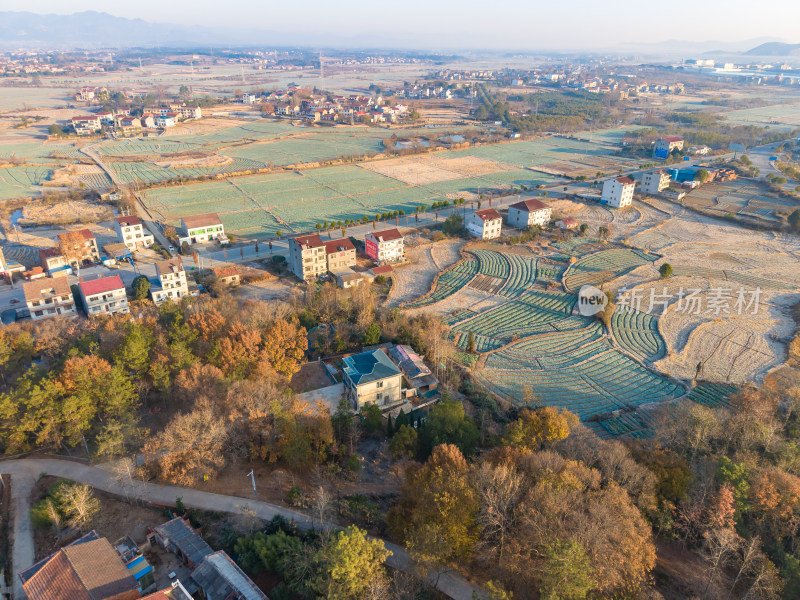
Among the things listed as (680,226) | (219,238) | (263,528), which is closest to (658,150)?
(680,226)

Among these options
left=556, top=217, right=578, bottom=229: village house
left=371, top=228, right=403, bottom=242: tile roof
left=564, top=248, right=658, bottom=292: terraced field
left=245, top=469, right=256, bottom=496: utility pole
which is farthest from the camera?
left=556, top=217, right=578, bottom=229: village house

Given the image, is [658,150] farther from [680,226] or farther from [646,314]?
[646,314]

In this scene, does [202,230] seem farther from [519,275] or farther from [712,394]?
[712,394]

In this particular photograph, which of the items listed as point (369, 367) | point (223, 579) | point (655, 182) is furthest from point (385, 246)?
point (655, 182)

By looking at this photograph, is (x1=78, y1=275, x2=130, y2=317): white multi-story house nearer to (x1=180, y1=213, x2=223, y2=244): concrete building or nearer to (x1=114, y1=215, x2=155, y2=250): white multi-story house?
(x1=114, y1=215, x2=155, y2=250): white multi-story house

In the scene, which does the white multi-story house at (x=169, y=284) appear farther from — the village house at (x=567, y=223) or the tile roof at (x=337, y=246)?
the village house at (x=567, y=223)

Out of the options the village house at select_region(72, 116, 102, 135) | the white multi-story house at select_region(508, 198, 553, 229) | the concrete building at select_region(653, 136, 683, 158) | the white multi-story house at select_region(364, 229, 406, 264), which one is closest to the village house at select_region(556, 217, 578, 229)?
the white multi-story house at select_region(508, 198, 553, 229)
